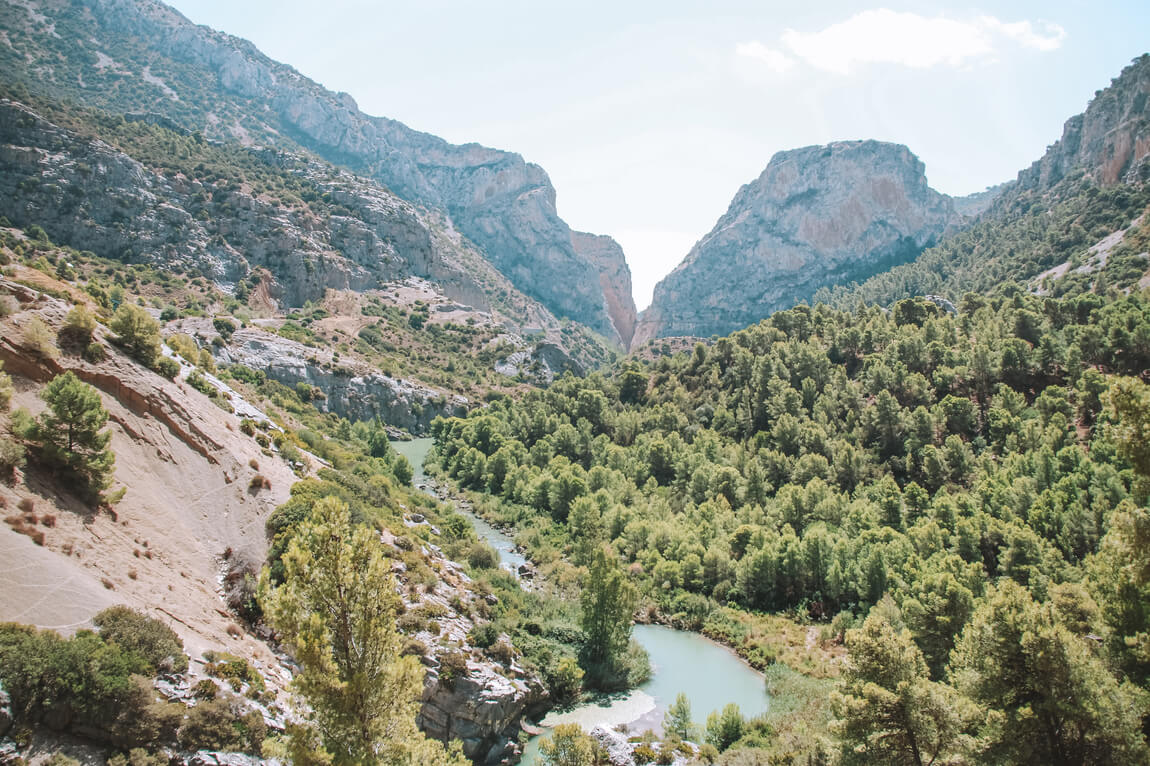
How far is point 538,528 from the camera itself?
7350 centimetres

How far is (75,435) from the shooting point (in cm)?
2702

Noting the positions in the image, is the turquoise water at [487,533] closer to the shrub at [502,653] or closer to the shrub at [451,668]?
the shrub at [502,653]

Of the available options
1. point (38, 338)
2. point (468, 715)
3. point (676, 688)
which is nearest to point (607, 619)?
point (676, 688)

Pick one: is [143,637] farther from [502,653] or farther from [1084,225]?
[1084,225]

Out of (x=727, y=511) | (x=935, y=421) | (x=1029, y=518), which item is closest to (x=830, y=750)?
(x=1029, y=518)

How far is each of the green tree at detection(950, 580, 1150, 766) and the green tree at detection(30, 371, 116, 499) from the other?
3726 cm

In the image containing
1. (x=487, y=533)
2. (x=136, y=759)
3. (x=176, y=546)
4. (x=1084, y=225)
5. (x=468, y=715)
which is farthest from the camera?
(x=1084, y=225)

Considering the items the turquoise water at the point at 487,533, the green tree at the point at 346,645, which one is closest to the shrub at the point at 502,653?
the turquoise water at the point at 487,533

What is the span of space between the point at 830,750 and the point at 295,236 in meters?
141

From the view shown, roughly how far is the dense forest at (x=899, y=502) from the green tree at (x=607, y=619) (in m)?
11.2

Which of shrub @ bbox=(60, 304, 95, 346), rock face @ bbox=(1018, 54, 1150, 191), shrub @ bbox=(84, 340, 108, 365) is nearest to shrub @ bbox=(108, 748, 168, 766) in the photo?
shrub @ bbox=(84, 340, 108, 365)

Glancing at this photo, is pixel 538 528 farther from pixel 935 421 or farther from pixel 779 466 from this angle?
pixel 935 421

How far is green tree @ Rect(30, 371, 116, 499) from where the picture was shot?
26422 millimetres

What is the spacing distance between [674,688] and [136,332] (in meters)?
41.6
